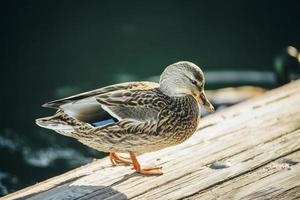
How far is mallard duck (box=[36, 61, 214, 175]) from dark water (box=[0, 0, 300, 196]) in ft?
8.76

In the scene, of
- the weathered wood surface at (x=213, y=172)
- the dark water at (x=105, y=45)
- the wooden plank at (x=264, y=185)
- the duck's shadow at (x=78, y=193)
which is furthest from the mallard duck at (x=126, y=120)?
the dark water at (x=105, y=45)

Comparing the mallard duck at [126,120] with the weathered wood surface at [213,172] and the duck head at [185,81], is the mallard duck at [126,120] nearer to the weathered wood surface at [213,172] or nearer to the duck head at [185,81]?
the duck head at [185,81]

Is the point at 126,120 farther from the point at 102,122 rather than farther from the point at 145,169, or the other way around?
the point at 145,169

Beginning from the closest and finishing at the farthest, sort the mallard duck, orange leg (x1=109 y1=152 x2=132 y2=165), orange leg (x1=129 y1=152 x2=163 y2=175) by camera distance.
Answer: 1. orange leg (x1=129 y1=152 x2=163 y2=175)
2. the mallard duck
3. orange leg (x1=109 y1=152 x2=132 y2=165)

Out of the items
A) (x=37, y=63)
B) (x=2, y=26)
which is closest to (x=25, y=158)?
(x=37, y=63)

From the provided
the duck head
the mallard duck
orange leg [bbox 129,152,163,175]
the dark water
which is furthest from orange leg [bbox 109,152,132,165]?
the dark water

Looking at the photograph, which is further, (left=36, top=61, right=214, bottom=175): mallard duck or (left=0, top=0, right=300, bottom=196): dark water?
(left=0, top=0, right=300, bottom=196): dark water

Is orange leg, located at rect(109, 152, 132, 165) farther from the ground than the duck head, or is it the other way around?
the duck head

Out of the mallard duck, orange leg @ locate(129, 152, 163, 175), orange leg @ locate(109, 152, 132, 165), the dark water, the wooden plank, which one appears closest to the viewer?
the wooden plank

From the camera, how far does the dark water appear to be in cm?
768

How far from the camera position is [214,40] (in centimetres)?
966

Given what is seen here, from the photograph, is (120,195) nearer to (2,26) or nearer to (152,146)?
(152,146)

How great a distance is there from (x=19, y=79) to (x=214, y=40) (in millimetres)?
2999

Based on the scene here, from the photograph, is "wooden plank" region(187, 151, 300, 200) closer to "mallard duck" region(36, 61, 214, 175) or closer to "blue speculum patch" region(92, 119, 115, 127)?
"mallard duck" region(36, 61, 214, 175)
